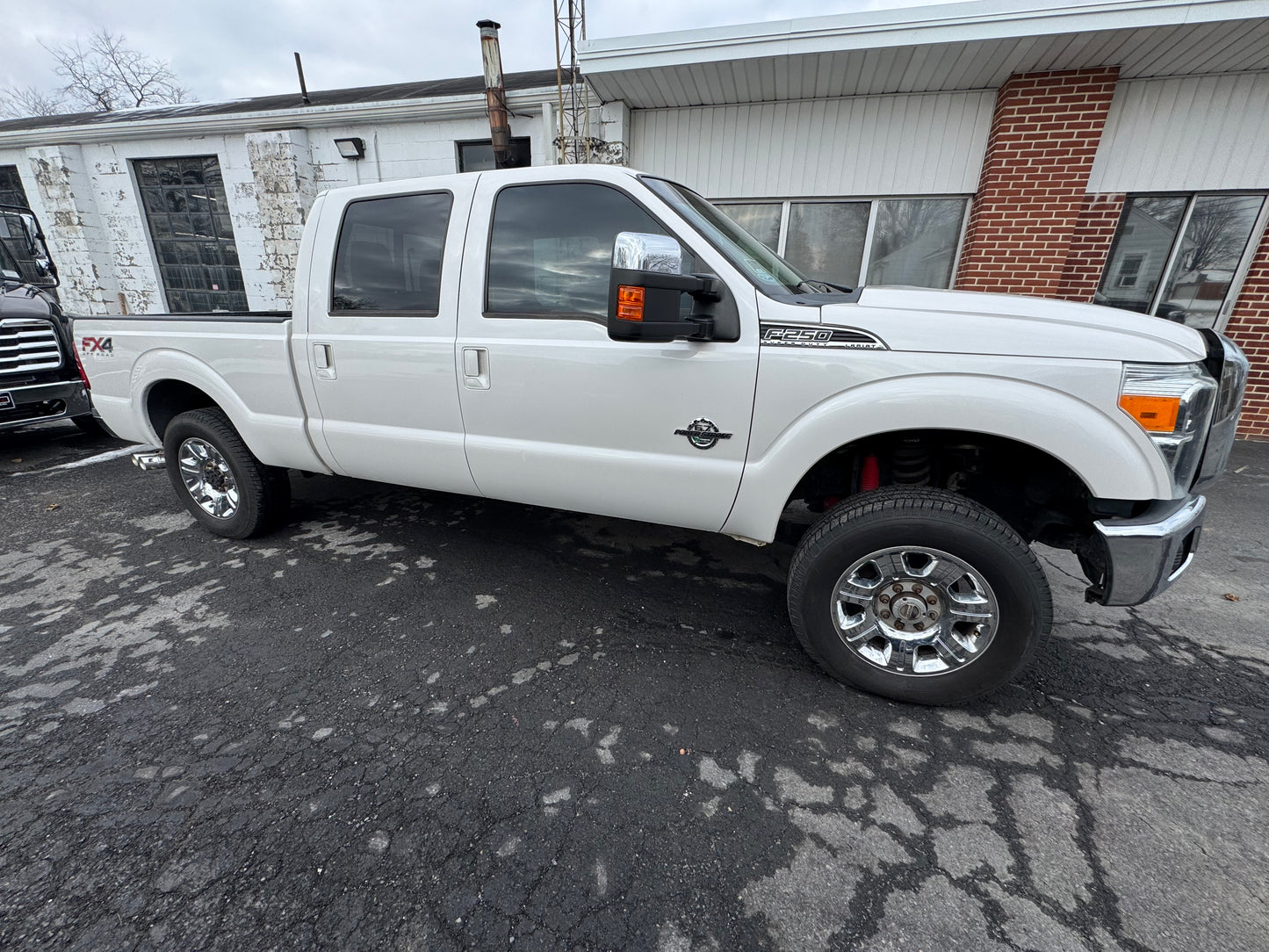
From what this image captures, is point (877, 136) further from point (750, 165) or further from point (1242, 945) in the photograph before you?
point (1242, 945)

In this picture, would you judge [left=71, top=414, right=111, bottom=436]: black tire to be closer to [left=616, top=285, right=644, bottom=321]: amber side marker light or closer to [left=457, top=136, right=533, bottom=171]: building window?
[left=457, top=136, right=533, bottom=171]: building window

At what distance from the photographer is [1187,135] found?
5.50 metres

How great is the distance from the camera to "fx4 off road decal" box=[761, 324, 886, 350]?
2035 millimetres

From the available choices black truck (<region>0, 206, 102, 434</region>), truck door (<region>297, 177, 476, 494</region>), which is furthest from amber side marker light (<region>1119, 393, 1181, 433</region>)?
black truck (<region>0, 206, 102, 434</region>)

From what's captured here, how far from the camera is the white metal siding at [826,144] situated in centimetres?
600

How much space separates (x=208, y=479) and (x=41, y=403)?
3.57 m

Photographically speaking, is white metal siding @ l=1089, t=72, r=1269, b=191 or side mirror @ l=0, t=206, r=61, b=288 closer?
white metal siding @ l=1089, t=72, r=1269, b=191

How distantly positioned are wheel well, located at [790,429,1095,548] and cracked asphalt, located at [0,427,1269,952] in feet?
2.44

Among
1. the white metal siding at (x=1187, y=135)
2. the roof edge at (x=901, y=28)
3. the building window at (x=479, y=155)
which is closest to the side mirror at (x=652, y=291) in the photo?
the roof edge at (x=901, y=28)

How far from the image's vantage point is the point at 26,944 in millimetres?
1386

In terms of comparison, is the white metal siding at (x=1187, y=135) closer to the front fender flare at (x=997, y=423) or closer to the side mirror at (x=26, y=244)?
the front fender flare at (x=997, y=423)

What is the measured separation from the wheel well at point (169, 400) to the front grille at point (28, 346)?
2996mm

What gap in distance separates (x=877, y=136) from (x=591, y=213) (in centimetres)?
544

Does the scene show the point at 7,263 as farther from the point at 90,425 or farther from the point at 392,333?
the point at 392,333
